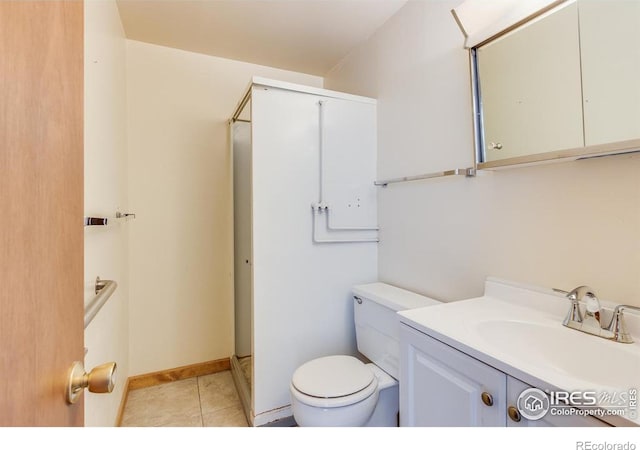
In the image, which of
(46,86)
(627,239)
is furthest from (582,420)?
(46,86)

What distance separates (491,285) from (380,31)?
171 centimetres

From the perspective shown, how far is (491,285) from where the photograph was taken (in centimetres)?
125

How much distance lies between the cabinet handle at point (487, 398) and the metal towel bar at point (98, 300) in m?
1.17

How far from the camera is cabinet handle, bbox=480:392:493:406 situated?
2.51 feet

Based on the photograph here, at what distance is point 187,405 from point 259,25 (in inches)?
98.6

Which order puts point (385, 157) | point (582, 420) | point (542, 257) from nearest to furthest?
point (582, 420), point (542, 257), point (385, 157)

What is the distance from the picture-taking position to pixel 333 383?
133 centimetres

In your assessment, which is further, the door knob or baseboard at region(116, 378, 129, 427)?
baseboard at region(116, 378, 129, 427)

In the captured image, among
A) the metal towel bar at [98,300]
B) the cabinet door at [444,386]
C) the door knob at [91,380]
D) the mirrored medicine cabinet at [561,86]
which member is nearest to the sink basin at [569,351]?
the cabinet door at [444,386]

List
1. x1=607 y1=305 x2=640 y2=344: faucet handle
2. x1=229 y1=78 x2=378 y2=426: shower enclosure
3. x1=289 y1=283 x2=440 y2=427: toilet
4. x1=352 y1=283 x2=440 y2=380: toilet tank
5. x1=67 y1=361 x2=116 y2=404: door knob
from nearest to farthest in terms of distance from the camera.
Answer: x1=67 y1=361 x2=116 y2=404: door knob < x1=607 y1=305 x2=640 y2=344: faucet handle < x1=289 y1=283 x2=440 y2=427: toilet < x1=352 y1=283 x2=440 y2=380: toilet tank < x1=229 y1=78 x2=378 y2=426: shower enclosure

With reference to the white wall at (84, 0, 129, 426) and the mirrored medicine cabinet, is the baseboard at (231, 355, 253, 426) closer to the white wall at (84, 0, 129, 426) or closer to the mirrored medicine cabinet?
the white wall at (84, 0, 129, 426)

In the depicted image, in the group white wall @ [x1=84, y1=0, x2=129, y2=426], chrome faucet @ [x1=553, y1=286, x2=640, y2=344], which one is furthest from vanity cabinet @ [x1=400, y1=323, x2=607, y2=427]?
white wall @ [x1=84, y1=0, x2=129, y2=426]

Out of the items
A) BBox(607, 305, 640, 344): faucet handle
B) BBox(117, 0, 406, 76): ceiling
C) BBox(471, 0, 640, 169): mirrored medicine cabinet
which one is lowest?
BBox(607, 305, 640, 344): faucet handle

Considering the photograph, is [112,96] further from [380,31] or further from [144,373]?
[144,373]
